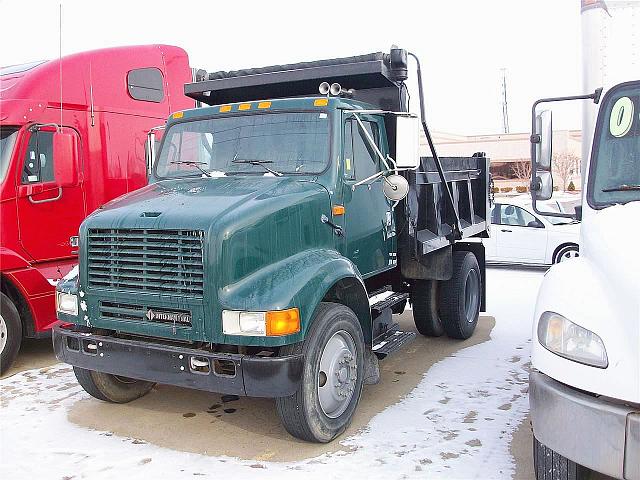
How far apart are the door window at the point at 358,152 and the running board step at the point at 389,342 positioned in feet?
4.65

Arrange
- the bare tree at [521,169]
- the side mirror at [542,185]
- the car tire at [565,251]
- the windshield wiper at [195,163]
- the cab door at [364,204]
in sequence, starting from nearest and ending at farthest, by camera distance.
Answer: the side mirror at [542,185] → the cab door at [364,204] → the windshield wiper at [195,163] → the car tire at [565,251] → the bare tree at [521,169]

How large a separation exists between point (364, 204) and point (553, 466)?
268 centimetres

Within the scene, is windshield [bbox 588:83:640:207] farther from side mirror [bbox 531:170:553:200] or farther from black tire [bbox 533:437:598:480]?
black tire [bbox 533:437:598:480]

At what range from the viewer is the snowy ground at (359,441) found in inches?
159

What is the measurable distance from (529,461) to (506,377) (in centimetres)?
183

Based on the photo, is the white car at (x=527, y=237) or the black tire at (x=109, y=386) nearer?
the black tire at (x=109, y=386)

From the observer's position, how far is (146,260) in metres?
4.31

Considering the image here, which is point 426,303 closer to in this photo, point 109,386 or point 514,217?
point 109,386

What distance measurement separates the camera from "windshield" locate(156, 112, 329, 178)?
5.05 metres

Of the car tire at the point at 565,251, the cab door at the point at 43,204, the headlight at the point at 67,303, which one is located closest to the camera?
the headlight at the point at 67,303

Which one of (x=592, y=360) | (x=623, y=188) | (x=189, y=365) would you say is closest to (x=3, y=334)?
(x=189, y=365)

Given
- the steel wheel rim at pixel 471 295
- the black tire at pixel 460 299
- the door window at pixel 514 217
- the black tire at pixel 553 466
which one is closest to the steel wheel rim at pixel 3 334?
the black tire at pixel 460 299

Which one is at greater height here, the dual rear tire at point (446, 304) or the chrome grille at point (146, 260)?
the chrome grille at point (146, 260)

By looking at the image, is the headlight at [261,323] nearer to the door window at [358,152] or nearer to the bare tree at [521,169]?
the door window at [358,152]
